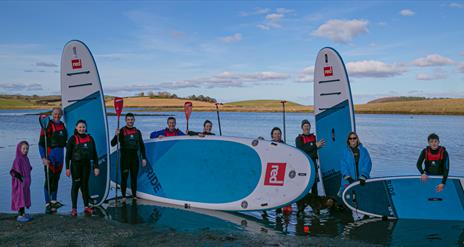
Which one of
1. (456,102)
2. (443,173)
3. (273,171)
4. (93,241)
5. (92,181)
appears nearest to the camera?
(93,241)

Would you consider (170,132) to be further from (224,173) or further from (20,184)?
(20,184)

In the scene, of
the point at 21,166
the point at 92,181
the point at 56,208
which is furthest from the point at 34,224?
the point at 92,181

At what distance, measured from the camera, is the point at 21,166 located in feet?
20.0

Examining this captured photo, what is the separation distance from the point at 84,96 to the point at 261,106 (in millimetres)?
92986

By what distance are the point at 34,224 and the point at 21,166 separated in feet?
2.72

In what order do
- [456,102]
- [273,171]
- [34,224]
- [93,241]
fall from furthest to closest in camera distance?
[456,102] < [273,171] < [34,224] < [93,241]

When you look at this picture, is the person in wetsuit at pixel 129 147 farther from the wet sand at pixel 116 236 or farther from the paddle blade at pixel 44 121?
the wet sand at pixel 116 236

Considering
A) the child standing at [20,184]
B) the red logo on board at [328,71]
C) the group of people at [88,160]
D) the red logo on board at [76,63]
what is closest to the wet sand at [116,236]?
the child standing at [20,184]

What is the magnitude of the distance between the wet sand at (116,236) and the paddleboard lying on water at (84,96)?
1.84m

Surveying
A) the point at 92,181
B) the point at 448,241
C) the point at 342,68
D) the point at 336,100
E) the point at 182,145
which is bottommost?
the point at 448,241

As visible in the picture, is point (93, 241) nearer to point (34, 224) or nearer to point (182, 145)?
point (34, 224)

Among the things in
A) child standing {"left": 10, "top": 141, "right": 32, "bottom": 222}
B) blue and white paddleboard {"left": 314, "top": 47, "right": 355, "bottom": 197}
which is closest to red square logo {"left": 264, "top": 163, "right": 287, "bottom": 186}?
blue and white paddleboard {"left": 314, "top": 47, "right": 355, "bottom": 197}

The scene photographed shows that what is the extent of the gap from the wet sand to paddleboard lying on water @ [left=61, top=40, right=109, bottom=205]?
1.84 m

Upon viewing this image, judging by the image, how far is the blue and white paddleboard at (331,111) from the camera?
792 cm
